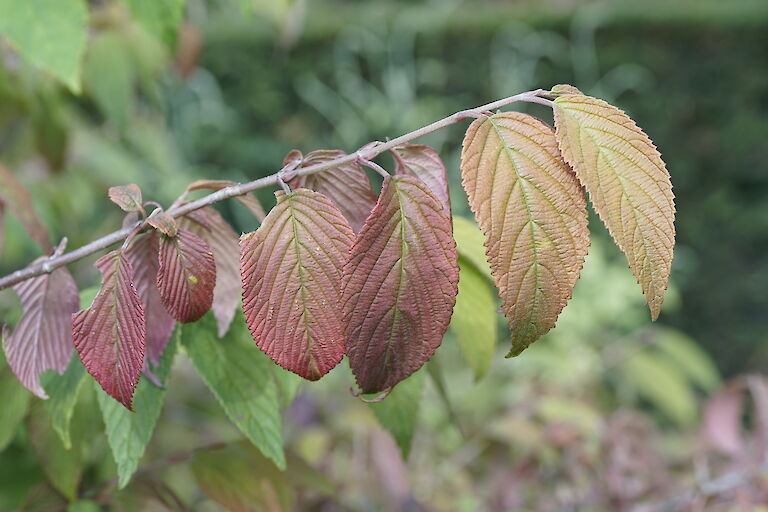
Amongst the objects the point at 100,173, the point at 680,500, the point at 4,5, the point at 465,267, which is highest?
the point at 4,5

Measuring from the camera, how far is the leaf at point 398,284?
55 cm

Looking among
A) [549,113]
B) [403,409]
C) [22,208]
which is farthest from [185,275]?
[549,113]

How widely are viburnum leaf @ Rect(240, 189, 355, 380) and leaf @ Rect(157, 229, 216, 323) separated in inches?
2.5

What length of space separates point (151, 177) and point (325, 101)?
6.66ft

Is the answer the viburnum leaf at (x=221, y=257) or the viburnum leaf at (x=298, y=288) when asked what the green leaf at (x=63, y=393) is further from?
the viburnum leaf at (x=298, y=288)

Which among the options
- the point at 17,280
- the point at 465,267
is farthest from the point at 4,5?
the point at 465,267

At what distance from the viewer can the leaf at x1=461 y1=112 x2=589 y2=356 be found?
55cm

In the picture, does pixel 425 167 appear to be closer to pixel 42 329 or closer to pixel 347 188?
pixel 347 188

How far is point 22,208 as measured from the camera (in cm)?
91

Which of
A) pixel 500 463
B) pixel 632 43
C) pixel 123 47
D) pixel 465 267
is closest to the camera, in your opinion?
pixel 465 267

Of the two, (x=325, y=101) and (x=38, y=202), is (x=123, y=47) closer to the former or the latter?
(x=38, y=202)

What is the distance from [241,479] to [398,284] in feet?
1.50

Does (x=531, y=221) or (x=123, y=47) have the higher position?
(x=531, y=221)

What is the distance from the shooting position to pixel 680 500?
4.14 feet
